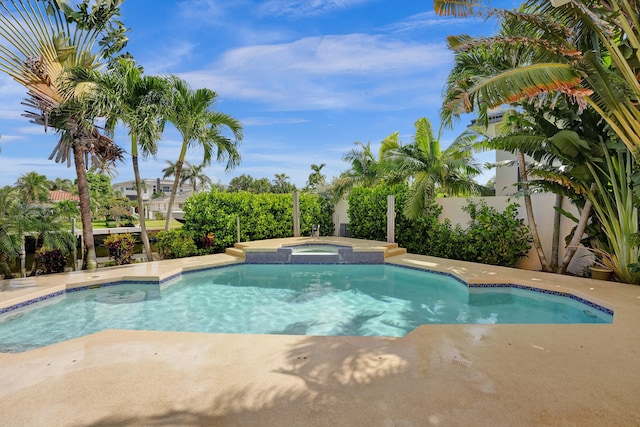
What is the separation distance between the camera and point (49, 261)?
29.5ft

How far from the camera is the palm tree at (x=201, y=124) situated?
426 inches

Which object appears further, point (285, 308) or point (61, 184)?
point (61, 184)

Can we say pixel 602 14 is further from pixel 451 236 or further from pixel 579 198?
pixel 451 236

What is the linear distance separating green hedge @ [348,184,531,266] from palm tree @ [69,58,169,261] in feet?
27.0

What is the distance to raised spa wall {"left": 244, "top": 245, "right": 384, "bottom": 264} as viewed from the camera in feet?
36.6

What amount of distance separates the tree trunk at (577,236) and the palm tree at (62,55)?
12.1 meters

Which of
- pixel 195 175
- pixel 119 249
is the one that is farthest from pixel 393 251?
pixel 195 175

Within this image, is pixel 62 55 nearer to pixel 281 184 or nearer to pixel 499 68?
pixel 499 68

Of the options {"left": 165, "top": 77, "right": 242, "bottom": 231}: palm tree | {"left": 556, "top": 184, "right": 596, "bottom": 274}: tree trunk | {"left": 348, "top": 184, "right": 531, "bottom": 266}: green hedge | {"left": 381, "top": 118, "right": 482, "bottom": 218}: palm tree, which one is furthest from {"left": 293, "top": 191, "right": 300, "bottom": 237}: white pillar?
{"left": 556, "top": 184, "right": 596, "bottom": 274}: tree trunk

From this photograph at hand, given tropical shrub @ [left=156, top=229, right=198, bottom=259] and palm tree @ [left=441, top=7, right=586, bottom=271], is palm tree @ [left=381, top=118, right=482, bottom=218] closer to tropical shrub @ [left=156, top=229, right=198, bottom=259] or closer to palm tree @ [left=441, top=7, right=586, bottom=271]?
palm tree @ [left=441, top=7, right=586, bottom=271]

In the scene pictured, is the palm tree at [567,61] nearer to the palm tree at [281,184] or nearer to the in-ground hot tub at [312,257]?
the in-ground hot tub at [312,257]

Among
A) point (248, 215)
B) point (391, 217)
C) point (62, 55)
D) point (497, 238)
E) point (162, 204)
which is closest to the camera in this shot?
point (62, 55)

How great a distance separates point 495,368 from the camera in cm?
344

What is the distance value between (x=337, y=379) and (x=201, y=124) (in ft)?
33.2
